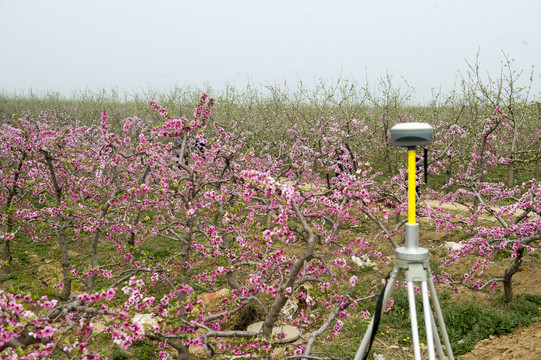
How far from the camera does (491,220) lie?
11992 mm

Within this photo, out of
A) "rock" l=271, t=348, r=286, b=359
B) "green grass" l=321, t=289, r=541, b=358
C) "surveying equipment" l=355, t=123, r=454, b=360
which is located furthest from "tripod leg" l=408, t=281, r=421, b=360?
"green grass" l=321, t=289, r=541, b=358

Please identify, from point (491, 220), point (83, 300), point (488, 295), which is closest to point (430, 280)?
point (83, 300)

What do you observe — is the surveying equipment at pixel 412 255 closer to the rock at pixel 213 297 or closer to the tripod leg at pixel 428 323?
the tripod leg at pixel 428 323

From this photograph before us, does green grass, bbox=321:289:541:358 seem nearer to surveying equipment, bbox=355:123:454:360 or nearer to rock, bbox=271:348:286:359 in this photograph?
rock, bbox=271:348:286:359

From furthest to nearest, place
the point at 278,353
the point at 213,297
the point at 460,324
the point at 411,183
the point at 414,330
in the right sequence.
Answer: the point at 213,297
the point at 460,324
the point at 278,353
the point at 411,183
the point at 414,330

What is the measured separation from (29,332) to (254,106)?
2425cm

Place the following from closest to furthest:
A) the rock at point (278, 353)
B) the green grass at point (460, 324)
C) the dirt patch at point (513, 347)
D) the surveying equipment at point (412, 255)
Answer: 1. the surveying equipment at point (412, 255)
2. the dirt patch at point (513, 347)
3. the rock at point (278, 353)
4. the green grass at point (460, 324)

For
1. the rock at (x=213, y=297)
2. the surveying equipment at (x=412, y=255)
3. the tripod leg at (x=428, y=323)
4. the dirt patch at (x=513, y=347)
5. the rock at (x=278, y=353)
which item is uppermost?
the surveying equipment at (x=412, y=255)

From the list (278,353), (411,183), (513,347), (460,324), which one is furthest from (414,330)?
(460,324)

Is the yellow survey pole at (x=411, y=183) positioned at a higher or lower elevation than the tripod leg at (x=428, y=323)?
higher

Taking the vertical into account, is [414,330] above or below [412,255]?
below

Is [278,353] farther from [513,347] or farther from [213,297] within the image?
[513,347]

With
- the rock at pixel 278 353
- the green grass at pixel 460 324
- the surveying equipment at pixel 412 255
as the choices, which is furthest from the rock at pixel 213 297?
the surveying equipment at pixel 412 255

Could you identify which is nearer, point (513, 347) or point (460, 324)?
point (513, 347)
